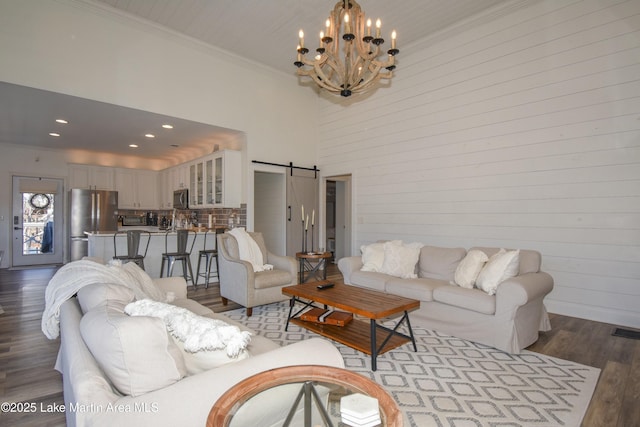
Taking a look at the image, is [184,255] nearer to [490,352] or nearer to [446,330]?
[446,330]

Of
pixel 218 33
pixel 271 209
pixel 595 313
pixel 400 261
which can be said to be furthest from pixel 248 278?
pixel 595 313

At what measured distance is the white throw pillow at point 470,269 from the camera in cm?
329

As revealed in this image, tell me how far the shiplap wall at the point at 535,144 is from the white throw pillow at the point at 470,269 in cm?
124

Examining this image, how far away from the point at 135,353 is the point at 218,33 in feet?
17.3

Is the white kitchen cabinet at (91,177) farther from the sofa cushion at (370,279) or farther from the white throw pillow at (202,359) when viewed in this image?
the white throw pillow at (202,359)

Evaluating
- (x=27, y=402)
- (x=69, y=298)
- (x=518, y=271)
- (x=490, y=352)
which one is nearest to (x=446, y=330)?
(x=490, y=352)

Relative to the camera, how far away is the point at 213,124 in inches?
217

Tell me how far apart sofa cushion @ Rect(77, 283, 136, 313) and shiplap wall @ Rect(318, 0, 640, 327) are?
4.45 m

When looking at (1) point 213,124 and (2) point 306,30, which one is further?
(1) point 213,124

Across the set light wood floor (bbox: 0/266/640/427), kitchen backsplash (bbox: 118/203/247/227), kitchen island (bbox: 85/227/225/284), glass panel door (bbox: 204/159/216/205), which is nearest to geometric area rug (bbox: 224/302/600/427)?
light wood floor (bbox: 0/266/640/427)

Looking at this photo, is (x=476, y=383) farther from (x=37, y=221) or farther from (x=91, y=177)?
(x=37, y=221)

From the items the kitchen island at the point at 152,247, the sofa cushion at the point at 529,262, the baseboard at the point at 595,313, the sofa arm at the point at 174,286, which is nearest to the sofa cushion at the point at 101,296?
the sofa arm at the point at 174,286

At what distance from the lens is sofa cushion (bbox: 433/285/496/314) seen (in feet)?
9.50

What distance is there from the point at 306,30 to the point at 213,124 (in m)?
2.20
